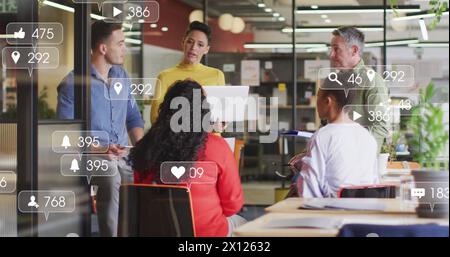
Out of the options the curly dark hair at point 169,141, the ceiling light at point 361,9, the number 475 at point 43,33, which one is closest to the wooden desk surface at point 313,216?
the curly dark hair at point 169,141

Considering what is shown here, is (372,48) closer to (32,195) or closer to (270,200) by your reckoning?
(270,200)

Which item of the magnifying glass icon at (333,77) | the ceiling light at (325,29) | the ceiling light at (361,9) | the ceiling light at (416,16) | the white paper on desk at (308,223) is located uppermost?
the ceiling light at (361,9)

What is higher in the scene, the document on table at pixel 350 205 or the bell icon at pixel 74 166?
the bell icon at pixel 74 166

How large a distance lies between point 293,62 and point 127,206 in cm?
67

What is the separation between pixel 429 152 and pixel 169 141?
2.41 feet

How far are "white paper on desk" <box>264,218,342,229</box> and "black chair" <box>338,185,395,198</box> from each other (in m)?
0.11

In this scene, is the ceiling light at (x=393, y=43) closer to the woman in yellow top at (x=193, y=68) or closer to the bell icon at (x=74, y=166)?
the woman in yellow top at (x=193, y=68)

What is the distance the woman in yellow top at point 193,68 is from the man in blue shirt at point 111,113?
0.29ft

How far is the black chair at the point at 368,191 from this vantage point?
8.49 feet

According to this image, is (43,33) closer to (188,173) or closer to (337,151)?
(188,173)

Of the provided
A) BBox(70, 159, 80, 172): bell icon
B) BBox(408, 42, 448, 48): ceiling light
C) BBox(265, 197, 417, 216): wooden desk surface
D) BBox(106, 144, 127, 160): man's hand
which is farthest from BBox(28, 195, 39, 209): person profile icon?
BBox(408, 42, 448, 48): ceiling light

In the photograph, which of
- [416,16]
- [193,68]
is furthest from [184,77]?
[416,16]

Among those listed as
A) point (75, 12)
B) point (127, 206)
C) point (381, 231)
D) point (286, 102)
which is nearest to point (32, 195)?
point (127, 206)
